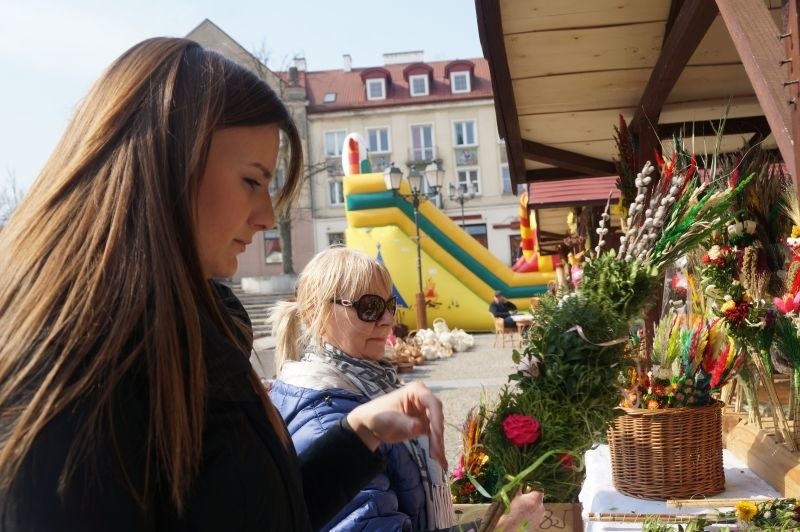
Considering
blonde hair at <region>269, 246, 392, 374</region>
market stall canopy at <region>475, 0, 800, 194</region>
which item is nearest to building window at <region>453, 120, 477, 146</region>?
market stall canopy at <region>475, 0, 800, 194</region>

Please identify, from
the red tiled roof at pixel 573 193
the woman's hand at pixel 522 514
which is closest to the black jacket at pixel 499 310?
the red tiled roof at pixel 573 193

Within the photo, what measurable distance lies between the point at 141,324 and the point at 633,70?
364 cm

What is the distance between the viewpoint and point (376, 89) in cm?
4281

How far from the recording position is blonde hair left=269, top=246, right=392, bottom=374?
7.69 feet

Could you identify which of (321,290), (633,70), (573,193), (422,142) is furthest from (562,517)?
(422,142)

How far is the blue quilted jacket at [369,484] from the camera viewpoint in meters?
1.91

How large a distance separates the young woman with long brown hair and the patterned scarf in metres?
1.04

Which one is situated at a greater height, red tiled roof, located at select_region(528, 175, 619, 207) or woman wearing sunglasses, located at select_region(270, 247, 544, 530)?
red tiled roof, located at select_region(528, 175, 619, 207)

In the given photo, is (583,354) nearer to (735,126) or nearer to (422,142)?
(735,126)

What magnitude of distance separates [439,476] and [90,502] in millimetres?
1383

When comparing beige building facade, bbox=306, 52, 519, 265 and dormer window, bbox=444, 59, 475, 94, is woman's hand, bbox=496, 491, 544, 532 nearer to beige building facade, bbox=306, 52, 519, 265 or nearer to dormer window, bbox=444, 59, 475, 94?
beige building facade, bbox=306, 52, 519, 265

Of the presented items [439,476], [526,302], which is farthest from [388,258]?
[439,476]

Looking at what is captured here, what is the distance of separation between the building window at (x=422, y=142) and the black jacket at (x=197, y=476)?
4102 cm

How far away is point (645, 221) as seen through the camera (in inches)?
80.9
